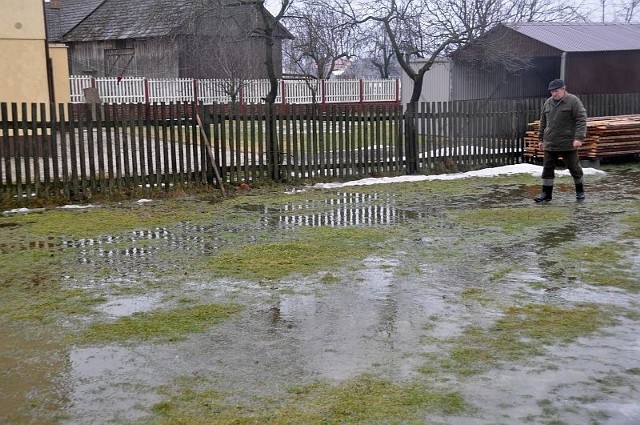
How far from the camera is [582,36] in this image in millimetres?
25922

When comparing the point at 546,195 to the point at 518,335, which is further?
the point at 546,195

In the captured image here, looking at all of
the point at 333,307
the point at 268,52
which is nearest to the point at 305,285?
the point at 333,307

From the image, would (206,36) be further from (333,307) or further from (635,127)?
(333,307)

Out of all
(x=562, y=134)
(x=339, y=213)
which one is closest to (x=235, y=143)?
(x=339, y=213)

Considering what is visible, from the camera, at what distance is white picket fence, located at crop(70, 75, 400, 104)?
99.2 ft

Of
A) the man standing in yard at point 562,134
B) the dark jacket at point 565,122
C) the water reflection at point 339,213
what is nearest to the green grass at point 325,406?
the water reflection at point 339,213

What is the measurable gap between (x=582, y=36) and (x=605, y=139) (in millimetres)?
11889

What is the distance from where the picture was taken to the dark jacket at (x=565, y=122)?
427 inches

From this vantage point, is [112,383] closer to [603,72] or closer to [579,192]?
[579,192]

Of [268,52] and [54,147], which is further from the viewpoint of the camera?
[268,52]

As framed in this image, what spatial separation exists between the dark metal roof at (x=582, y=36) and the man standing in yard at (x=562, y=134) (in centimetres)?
1376

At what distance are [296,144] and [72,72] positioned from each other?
94.9 ft

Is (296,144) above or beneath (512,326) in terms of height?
above

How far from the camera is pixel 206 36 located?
30266 millimetres
